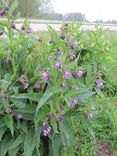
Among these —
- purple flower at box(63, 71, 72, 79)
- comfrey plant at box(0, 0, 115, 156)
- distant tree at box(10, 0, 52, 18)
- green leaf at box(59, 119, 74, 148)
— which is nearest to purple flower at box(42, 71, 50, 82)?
comfrey plant at box(0, 0, 115, 156)

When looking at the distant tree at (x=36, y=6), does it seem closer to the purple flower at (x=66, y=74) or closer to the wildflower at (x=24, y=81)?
the wildflower at (x=24, y=81)

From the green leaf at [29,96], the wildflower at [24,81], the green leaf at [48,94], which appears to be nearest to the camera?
the green leaf at [48,94]

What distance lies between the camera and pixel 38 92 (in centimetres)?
269

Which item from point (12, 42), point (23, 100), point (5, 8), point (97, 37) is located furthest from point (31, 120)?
point (97, 37)

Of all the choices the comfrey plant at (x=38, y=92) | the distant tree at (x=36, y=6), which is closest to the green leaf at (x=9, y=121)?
the comfrey plant at (x=38, y=92)

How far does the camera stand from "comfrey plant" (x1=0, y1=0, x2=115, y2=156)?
253 cm

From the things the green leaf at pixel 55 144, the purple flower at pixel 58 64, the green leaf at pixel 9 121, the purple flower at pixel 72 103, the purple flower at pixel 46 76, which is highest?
the purple flower at pixel 58 64

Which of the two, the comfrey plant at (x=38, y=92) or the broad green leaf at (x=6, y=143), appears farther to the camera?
the broad green leaf at (x=6, y=143)

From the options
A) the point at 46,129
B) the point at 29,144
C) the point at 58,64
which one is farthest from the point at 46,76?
the point at 29,144

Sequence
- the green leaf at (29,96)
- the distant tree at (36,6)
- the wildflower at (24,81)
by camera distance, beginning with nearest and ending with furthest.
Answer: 1. the green leaf at (29,96)
2. the wildflower at (24,81)
3. the distant tree at (36,6)

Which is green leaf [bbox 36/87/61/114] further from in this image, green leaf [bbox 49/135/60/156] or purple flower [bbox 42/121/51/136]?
green leaf [bbox 49/135/60/156]

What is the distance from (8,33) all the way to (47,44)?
371mm

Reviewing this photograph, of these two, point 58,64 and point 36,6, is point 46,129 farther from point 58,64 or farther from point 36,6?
point 36,6

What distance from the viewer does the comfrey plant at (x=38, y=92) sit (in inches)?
99.7
